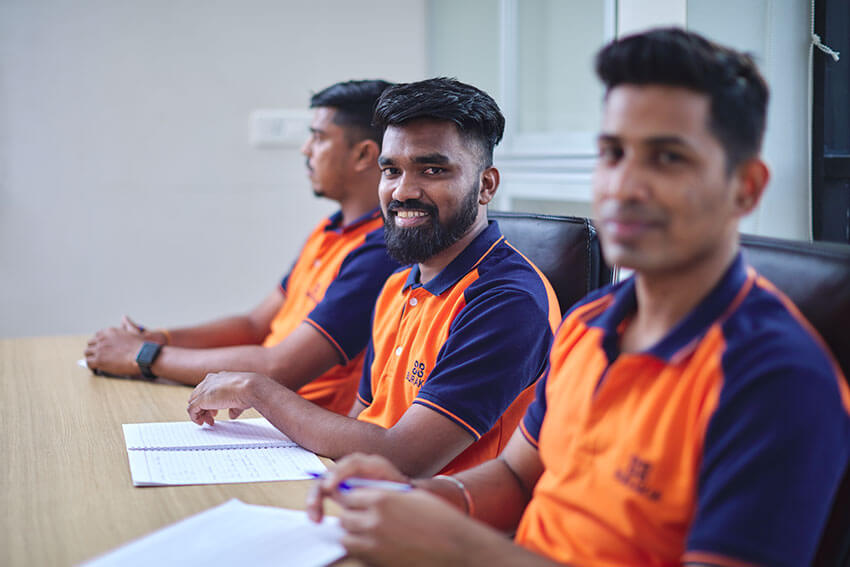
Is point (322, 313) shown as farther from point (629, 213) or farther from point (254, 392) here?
point (629, 213)

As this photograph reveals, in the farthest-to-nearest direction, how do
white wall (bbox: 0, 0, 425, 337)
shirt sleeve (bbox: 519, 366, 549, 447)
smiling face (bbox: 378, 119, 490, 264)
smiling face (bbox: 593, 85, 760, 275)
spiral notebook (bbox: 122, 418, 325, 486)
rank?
1. white wall (bbox: 0, 0, 425, 337)
2. smiling face (bbox: 378, 119, 490, 264)
3. spiral notebook (bbox: 122, 418, 325, 486)
4. shirt sleeve (bbox: 519, 366, 549, 447)
5. smiling face (bbox: 593, 85, 760, 275)

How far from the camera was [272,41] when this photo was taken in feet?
10.7

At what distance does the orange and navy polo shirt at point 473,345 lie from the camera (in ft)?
4.15

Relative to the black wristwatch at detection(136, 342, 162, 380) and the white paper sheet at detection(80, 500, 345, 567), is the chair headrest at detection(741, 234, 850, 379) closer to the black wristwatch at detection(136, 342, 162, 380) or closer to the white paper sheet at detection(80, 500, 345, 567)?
the white paper sheet at detection(80, 500, 345, 567)

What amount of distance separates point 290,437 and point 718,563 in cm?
79

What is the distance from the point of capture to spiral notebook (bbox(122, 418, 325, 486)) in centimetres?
117

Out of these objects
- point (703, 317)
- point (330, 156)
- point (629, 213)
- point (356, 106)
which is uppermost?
point (356, 106)

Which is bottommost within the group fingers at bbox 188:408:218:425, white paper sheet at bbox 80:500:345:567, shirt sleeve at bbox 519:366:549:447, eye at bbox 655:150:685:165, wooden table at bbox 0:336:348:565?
wooden table at bbox 0:336:348:565

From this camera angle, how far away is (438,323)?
55.1 inches

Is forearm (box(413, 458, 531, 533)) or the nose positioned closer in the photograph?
forearm (box(413, 458, 531, 533))

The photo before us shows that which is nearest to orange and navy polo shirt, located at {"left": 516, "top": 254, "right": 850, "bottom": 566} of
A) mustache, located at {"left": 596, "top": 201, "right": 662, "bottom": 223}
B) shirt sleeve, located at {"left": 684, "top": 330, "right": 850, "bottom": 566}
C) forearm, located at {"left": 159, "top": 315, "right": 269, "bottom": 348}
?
shirt sleeve, located at {"left": 684, "top": 330, "right": 850, "bottom": 566}

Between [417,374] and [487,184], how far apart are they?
420mm

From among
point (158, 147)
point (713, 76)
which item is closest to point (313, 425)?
point (713, 76)

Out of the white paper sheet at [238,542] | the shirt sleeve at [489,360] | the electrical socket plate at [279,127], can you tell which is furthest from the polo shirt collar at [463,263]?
the electrical socket plate at [279,127]
